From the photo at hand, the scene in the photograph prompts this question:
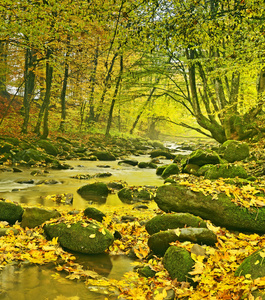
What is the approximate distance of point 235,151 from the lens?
12.0 metres

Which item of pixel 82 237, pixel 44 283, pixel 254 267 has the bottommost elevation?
pixel 44 283

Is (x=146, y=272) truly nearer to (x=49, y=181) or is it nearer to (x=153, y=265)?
(x=153, y=265)

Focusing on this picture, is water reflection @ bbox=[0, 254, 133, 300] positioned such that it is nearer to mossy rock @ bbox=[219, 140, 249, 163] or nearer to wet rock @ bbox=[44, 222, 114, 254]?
wet rock @ bbox=[44, 222, 114, 254]

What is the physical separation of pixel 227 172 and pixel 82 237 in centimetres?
556

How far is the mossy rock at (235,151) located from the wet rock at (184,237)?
8.61m

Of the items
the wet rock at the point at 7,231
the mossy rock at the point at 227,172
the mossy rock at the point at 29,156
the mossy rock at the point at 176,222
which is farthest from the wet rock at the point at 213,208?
the mossy rock at the point at 29,156

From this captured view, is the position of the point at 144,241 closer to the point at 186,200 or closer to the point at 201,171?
the point at 186,200

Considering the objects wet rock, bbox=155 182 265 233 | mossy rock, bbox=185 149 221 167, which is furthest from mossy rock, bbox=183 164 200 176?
wet rock, bbox=155 182 265 233

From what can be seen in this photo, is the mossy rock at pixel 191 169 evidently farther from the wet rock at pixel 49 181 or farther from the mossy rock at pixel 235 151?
the wet rock at pixel 49 181

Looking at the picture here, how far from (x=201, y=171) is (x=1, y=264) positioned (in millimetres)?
7987

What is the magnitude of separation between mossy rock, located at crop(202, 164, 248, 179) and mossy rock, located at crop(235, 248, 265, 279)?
17.3ft

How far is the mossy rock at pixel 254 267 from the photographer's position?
283 centimetres

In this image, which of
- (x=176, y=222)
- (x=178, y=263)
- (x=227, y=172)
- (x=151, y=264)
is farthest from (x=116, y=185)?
(x=178, y=263)

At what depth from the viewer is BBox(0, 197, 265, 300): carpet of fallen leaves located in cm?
301
